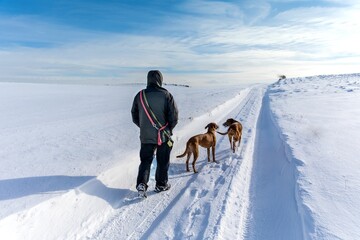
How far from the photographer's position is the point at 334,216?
3.21m

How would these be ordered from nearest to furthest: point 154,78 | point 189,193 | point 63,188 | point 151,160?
point 63,188
point 154,78
point 189,193
point 151,160

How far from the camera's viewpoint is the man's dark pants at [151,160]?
4582 millimetres

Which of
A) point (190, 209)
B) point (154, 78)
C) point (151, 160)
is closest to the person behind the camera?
point (190, 209)

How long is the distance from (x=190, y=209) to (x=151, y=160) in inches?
46.1

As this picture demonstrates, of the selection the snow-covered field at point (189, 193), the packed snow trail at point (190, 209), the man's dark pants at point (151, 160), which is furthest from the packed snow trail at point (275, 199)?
the man's dark pants at point (151, 160)

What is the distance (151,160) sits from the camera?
4715 mm

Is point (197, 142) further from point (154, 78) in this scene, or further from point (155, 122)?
point (154, 78)

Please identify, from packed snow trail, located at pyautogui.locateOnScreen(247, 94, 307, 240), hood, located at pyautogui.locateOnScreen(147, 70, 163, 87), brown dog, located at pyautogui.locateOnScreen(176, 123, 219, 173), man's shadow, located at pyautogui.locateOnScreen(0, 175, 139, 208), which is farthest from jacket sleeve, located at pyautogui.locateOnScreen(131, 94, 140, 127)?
packed snow trail, located at pyautogui.locateOnScreen(247, 94, 307, 240)

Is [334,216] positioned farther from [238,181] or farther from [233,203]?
[238,181]

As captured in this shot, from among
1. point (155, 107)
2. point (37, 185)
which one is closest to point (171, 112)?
point (155, 107)

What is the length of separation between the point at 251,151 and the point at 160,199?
3328 mm

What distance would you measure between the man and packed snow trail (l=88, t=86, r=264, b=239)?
1.10 ft

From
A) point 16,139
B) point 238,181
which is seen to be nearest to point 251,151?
point 238,181

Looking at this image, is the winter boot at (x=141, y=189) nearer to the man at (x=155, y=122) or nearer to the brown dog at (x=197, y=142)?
the man at (x=155, y=122)
